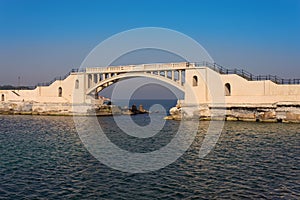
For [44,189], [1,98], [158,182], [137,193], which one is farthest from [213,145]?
[1,98]

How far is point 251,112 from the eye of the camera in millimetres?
35906

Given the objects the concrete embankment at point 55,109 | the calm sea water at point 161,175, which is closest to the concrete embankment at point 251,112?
the calm sea water at point 161,175

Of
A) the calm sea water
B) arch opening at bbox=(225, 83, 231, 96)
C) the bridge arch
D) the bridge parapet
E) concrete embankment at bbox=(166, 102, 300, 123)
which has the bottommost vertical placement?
the calm sea water

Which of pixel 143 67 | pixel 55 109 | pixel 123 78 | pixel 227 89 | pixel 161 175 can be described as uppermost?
pixel 143 67

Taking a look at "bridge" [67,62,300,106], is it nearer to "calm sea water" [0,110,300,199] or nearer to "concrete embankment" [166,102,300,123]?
"concrete embankment" [166,102,300,123]

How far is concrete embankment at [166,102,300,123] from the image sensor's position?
33.2m

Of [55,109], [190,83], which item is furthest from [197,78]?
[55,109]

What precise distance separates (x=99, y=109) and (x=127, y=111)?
8840mm

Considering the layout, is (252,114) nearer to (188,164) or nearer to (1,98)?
(188,164)

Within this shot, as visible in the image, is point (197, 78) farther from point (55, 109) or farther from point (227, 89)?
point (55, 109)

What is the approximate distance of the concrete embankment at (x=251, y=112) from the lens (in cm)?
3322

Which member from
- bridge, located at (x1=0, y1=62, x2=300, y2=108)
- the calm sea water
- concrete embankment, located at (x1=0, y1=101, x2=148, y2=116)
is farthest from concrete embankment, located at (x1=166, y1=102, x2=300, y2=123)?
concrete embankment, located at (x1=0, y1=101, x2=148, y2=116)

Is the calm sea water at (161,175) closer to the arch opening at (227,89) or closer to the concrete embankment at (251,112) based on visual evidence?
the concrete embankment at (251,112)

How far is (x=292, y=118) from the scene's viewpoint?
3312cm
